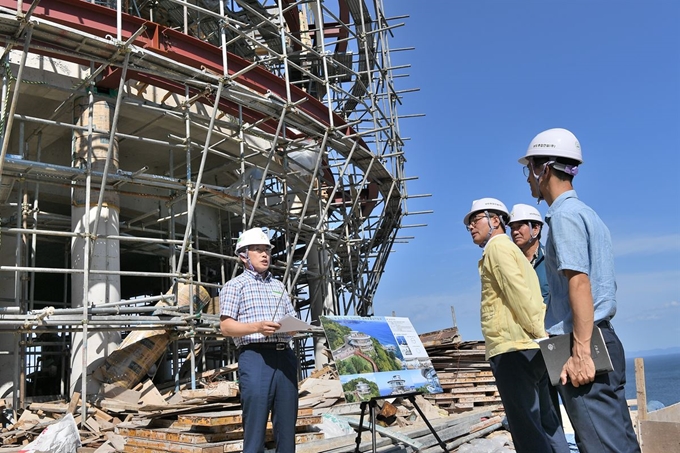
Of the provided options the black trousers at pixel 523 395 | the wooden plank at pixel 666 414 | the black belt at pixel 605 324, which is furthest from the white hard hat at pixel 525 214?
the wooden plank at pixel 666 414

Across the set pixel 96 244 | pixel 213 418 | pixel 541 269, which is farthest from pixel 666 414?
pixel 96 244

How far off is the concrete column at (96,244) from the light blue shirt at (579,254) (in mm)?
8238

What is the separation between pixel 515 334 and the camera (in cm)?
393

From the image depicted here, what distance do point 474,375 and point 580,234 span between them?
8526 millimetres

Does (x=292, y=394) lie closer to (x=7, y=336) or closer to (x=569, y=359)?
(x=569, y=359)

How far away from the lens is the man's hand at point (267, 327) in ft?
14.3

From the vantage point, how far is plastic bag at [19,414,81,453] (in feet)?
20.9

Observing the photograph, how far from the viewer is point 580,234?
296 centimetres

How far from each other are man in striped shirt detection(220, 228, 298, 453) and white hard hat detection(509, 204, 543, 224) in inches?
84.0

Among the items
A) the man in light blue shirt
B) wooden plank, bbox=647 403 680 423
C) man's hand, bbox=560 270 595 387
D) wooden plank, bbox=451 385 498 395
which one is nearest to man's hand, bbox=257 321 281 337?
the man in light blue shirt

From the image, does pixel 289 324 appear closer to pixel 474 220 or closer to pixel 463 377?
pixel 474 220

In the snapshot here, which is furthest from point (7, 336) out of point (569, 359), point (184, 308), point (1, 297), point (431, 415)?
point (569, 359)

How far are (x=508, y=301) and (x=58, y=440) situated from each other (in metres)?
4.97

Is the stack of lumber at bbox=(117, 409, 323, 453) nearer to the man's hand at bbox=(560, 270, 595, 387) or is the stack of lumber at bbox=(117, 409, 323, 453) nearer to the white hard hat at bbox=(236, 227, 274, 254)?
the white hard hat at bbox=(236, 227, 274, 254)
